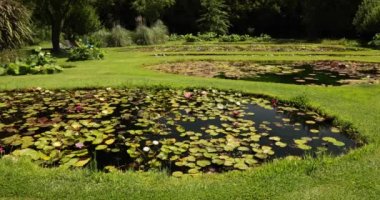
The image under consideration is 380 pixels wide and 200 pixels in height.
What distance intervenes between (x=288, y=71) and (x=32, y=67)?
8.12 metres

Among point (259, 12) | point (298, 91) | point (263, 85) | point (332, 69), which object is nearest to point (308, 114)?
point (298, 91)

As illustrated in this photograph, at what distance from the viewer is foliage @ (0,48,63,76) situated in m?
11.8

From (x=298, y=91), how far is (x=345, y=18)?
77.0 ft

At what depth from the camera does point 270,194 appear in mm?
4051

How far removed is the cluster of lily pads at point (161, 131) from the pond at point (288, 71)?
10.3 feet

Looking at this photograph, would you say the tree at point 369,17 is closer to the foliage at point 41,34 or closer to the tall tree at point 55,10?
A: the tall tree at point 55,10

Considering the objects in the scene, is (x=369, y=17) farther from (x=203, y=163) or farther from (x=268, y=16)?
(x=203, y=163)

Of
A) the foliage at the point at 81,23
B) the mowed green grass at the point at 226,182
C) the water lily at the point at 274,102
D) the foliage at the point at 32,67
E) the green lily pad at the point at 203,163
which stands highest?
the foliage at the point at 81,23

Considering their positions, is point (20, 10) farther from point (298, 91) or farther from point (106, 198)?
point (106, 198)

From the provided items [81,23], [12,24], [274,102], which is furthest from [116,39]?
[274,102]

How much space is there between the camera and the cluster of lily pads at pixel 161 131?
208 inches

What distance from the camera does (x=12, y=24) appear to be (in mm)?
11805

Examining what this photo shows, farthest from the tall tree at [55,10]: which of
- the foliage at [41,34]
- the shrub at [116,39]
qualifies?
the shrub at [116,39]

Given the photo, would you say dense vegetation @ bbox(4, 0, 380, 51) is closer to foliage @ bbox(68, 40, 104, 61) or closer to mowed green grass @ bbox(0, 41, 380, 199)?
foliage @ bbox(68, 40, 104, 61)
